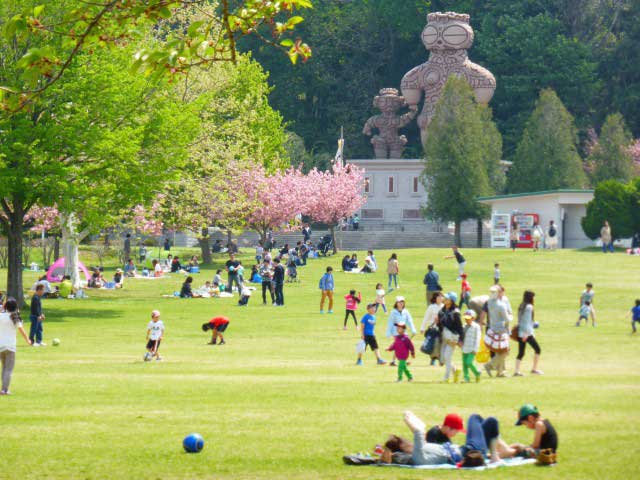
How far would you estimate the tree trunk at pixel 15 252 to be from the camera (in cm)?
4225

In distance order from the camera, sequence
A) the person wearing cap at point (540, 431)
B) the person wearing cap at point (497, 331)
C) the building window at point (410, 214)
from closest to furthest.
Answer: the person wearing cap at point (540, 431) → the person wearing cap at point (497, 331) → the building window at point (410, 214)

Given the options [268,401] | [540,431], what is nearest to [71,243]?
[268,401]

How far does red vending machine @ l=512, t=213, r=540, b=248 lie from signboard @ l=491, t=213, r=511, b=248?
60.3 inches

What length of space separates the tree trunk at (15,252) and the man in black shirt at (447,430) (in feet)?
96.8

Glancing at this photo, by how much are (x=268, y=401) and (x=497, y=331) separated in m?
5.85

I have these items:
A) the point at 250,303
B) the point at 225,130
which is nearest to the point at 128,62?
the point at 250,303

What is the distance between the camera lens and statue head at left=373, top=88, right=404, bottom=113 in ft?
327

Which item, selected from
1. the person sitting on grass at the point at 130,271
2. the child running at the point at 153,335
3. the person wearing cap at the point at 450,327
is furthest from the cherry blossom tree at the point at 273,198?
the person wearing cap at the point at 450,327

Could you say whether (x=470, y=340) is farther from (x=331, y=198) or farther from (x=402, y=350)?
(x=331, y=198)

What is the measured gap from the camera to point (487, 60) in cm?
10444

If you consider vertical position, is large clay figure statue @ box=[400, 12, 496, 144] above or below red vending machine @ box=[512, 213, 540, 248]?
above

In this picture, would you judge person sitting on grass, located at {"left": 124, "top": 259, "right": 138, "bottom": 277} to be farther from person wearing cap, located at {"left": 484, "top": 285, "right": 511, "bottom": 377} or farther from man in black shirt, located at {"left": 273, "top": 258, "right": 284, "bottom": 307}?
person wearing cap, located at {"left": 484, "top": 285, "right": 511, "bottom": 377}

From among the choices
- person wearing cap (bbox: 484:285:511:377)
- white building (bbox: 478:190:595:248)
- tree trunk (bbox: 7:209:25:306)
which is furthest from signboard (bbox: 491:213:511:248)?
person wearing cap (bbox: 484:285:511:377)

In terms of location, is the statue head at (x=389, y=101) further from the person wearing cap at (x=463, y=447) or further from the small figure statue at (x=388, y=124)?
the person wearing cap at (x=463, y=447)
